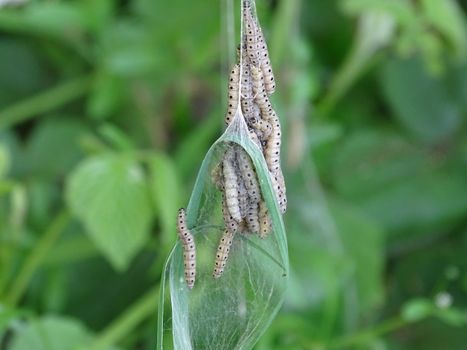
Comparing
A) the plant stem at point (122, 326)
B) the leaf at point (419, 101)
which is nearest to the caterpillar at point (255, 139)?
the plant stem at point (122, 326)

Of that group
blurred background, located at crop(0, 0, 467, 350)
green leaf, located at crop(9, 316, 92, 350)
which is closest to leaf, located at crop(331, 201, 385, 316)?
blurred background, located at crop(0, 0, 467, 350)

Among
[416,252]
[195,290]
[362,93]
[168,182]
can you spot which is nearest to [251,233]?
[195,290]

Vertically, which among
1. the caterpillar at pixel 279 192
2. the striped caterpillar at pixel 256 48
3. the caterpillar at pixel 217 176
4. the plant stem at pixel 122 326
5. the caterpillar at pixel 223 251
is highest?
the striped caterpillar at pixel 256 48

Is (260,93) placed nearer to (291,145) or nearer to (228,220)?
(228,220)

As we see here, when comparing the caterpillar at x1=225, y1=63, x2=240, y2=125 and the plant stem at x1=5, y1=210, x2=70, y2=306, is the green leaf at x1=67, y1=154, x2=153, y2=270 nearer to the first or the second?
the plant stem at x1=5, y1=210, x2=70, y2=306

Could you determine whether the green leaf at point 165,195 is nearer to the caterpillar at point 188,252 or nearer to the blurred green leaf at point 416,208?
the caterpillar at point 188,252

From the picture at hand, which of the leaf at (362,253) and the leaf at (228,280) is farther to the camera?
the leaf at (362,253)
